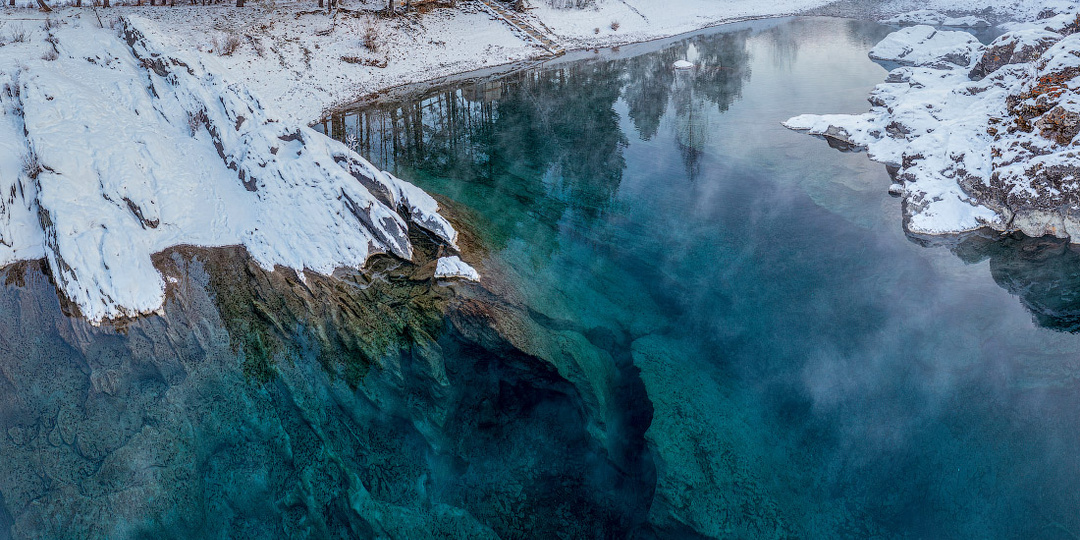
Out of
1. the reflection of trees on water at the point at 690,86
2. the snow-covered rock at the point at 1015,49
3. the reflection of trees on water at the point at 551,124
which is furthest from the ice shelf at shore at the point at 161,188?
the snow-covered rock at the point at 1015,49

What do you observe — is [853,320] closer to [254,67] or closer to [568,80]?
[568,80]

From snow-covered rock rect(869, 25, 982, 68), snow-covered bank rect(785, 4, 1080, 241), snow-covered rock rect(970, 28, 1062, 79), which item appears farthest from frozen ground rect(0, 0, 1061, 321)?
snow-covered rock rect(869, 25, 982, 68)

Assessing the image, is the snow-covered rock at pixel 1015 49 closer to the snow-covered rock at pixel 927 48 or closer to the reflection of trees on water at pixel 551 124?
the snow-covered rock at pixel 927 48

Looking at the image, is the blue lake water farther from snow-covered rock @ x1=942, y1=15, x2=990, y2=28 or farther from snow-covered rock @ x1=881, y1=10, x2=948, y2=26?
snow-covered rock @ x1=942, y1=15, x2=990, y2=28

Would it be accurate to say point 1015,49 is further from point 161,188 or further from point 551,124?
point 161,188

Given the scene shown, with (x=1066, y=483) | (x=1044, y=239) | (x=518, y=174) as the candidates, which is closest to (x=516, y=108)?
(x=518, y=174)

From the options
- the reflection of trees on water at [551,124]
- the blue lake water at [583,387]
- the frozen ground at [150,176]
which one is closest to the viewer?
the blue lake water at [583,387]

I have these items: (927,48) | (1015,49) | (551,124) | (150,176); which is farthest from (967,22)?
(150,176)
